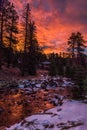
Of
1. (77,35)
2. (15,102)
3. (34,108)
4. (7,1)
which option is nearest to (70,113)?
(34,108)

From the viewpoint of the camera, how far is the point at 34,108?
20250 millimetres

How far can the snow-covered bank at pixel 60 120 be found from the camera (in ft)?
35.7

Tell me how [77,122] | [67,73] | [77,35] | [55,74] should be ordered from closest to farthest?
[77,122], [67,73], [55,74], [77,35]

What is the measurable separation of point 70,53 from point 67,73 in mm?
27301

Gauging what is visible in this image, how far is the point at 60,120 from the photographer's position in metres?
11.7

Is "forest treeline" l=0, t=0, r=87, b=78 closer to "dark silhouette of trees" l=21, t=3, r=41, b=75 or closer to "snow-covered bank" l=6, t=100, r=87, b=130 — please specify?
"dark silhouette of trees" l=21, t=3, r=41, b=75

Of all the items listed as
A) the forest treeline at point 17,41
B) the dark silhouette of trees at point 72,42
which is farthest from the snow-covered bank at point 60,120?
the dark silhouette of trees at point 72,42

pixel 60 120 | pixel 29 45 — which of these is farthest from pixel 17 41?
pixel 60 120

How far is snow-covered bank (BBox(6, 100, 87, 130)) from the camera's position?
1089 cm

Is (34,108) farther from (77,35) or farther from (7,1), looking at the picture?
(77,35)

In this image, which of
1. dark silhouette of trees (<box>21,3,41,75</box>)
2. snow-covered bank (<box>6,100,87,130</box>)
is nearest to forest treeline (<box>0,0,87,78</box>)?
dark silhouette of trees (<box>21,3,41,75</box>)

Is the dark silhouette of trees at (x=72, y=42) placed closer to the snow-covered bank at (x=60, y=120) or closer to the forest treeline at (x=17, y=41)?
the forest treeline at (x=17, y=41)

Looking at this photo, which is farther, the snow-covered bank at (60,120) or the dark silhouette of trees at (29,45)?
the dark silhouette of trees at (29,45)

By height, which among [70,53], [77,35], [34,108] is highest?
[77,35]
